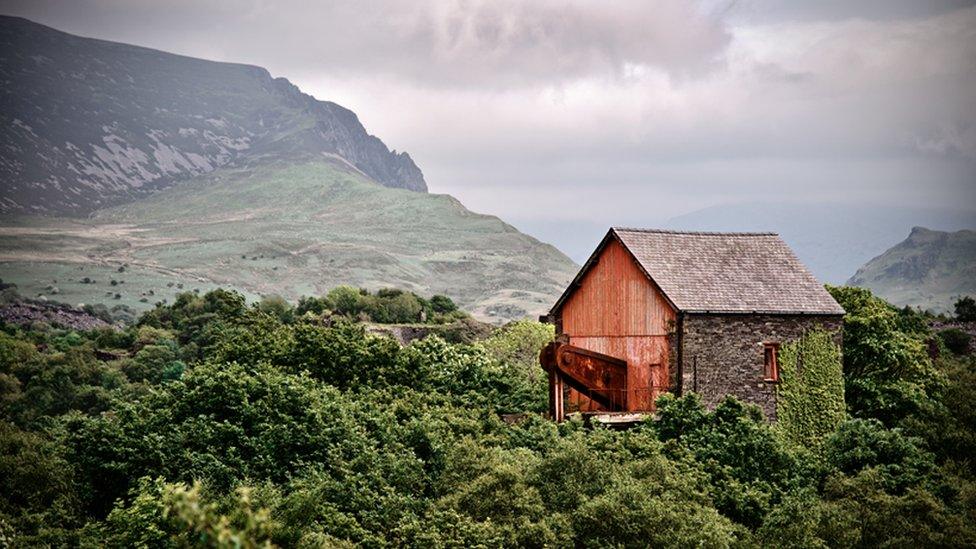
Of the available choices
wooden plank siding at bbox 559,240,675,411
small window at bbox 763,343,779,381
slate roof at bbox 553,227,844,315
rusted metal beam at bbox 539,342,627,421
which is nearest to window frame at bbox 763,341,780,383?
small window at bbox 763,343,779,381

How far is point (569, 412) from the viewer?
45.6m

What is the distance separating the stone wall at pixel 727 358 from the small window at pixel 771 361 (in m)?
0.20

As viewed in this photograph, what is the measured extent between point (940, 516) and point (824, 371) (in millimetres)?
12249

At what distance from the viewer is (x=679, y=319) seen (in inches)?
1694

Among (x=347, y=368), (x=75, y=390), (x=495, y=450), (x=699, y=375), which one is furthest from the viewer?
(x=75, y=390)

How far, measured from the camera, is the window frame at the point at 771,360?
1714 inches

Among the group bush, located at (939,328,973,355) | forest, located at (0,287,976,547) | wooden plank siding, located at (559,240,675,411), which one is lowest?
forest, located at (0,287,976,547)

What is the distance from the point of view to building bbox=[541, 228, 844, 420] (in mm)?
43219

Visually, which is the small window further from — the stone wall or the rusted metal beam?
the rusted metal beam

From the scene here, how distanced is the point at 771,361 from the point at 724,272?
4.38 m

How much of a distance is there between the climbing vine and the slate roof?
1468mm

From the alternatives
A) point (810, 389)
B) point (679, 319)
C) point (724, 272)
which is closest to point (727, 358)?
point (679, 319)

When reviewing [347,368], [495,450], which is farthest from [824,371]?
[347,368]

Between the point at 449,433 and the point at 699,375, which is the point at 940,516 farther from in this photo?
the point at 449,433
